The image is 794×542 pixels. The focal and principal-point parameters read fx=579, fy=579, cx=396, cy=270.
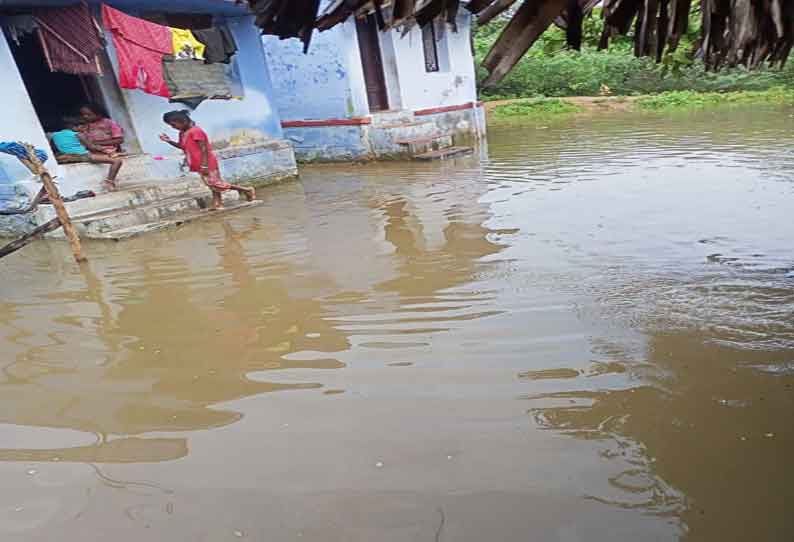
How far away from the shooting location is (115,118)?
9375 mm

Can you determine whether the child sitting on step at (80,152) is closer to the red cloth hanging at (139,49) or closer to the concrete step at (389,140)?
the red cloth hanging at (139,49)

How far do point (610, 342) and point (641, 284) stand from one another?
1.20 meters

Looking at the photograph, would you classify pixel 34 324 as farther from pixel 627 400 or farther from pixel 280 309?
pixel 627 400

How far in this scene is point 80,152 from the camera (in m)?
8.46

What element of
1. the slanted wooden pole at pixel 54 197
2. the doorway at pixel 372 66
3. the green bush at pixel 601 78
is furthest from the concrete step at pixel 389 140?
the green bush at pixel 601 78

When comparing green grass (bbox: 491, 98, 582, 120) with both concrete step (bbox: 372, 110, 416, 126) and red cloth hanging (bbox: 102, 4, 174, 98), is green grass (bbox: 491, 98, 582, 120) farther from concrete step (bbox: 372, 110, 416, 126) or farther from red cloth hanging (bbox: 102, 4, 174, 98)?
red cloth hanging (bbox: 102, 4, 174, 98)

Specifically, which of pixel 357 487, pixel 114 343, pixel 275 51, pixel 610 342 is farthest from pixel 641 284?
pixel 275 51

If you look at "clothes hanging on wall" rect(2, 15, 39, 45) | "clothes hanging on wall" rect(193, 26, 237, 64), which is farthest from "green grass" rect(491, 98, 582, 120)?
"clothes hanging on wall" rect(2, 15, 39, 45)

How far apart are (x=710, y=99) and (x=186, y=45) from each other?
1949 centimetres

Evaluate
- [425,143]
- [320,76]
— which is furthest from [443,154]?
[320,76]

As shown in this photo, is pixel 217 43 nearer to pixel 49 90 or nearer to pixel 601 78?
pixel 49 90

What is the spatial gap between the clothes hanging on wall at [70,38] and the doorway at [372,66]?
7653 millimetres

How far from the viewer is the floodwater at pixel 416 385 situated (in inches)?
93.3

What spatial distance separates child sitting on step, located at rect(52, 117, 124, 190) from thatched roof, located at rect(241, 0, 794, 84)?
23.1ft
